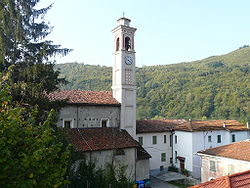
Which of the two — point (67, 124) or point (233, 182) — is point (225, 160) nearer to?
point (233, 182)

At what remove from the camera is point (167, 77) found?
268 feet

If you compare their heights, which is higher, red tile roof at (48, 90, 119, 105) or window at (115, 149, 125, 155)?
red tile roof at (48, 90, 119, 105)

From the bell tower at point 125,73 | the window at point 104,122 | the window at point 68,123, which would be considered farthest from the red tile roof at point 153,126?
the window at point 68,123

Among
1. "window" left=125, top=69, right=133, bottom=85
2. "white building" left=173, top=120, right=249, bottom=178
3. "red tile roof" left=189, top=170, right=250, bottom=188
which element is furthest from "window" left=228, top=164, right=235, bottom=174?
"window" left=125, top=69, right=133, bottom=85

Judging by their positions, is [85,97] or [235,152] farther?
[85,97]

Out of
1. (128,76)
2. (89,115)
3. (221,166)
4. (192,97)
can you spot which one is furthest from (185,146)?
(192,97)

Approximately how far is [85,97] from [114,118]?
3623 millimetres

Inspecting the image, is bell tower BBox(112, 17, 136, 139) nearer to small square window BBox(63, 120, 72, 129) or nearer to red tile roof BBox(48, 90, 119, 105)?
red tile roof BBox(48, 90, 119, 105)

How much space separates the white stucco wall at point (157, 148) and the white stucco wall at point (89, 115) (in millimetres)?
5579

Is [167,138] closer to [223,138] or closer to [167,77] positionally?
[223,138]

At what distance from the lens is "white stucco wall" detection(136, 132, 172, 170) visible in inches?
1057

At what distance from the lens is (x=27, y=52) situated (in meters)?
15.1

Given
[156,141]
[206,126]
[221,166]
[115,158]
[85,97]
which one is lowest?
[221,166]

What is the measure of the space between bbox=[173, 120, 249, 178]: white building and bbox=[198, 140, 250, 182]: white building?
196 inches
